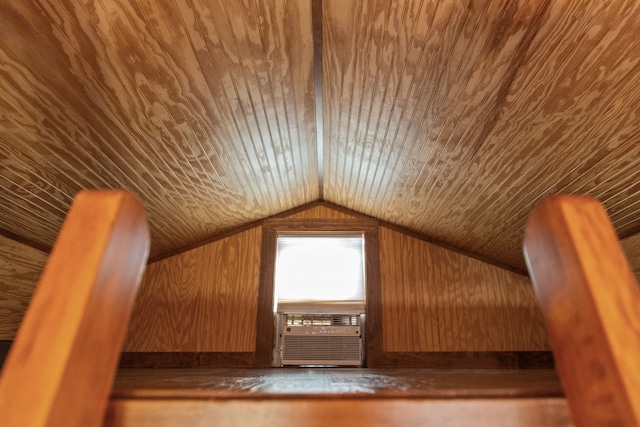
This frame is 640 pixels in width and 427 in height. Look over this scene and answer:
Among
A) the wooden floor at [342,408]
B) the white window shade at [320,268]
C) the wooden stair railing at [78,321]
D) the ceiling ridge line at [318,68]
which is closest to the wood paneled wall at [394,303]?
the white window shade at [320,268]

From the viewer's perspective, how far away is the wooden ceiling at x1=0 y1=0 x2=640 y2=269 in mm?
1469

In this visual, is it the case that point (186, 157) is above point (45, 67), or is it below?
above

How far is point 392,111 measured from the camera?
2256 millimetres

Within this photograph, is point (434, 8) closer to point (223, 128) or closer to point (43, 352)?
point (223, 128)

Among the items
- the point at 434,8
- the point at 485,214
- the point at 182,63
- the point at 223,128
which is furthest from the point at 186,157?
the point at 485,214

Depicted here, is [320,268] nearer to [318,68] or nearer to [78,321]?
[318,68]

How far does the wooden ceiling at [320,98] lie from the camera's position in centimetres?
147

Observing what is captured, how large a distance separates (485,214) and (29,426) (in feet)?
10.0

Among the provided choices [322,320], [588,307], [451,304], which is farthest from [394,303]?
[588,307]

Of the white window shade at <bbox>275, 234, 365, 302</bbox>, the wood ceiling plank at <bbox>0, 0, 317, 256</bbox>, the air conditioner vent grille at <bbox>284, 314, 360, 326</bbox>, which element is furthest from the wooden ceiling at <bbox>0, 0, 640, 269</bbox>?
the air conditioner vent grille at <bbox>284, 314, 360, 326</bbox>

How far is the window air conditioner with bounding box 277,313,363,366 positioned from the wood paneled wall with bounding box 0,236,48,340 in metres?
2.03

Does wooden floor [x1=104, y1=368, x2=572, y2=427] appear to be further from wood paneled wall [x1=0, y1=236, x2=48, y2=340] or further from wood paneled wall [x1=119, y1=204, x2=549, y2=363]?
wood paneled wall [x1=119, y1=204, x2=549, y2=363]

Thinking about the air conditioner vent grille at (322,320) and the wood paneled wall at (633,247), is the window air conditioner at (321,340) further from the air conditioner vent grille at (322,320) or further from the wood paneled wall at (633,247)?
the wood paneled wall at (633,247)

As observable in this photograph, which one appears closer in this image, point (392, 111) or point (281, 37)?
point (281, 37)
